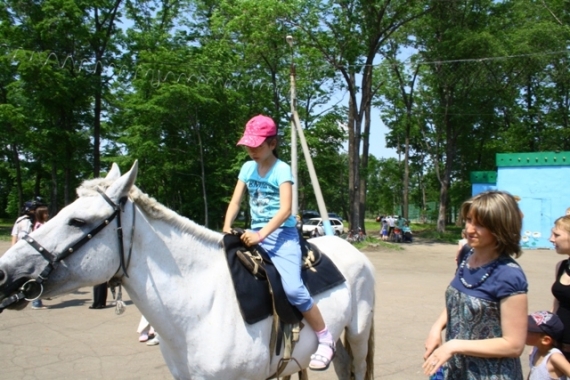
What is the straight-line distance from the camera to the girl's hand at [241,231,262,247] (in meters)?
2.86

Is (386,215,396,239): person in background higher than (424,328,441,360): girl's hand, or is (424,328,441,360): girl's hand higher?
(424,328,441,360): girl's hand

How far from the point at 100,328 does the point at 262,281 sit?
546 centimetres

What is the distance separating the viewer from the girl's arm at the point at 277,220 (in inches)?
112

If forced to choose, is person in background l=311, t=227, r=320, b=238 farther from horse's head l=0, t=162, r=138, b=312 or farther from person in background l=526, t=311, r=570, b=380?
horse's head l=0, t=162, r=138, b=312

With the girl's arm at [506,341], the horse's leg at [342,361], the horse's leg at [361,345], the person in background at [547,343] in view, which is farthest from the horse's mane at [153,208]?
the person in background at [547,343]

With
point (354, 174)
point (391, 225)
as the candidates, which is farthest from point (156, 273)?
point (391, 225)

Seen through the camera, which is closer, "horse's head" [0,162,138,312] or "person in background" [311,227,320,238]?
"horse's head" [0,162,138,312]

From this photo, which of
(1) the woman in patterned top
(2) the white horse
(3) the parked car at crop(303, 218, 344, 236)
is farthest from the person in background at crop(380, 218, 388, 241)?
(1) the woman in patterned top

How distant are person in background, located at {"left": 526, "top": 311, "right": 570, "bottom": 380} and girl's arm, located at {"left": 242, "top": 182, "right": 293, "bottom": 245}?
1700 millimetres

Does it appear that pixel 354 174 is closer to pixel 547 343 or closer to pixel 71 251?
pixel 547 343

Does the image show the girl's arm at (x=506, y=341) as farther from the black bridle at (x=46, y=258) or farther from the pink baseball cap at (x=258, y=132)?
the black bridle at (x=46, y=258)

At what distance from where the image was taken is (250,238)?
2.89 meters

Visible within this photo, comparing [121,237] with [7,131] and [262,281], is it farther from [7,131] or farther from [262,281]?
[7,131]

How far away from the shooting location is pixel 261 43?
2686cm
